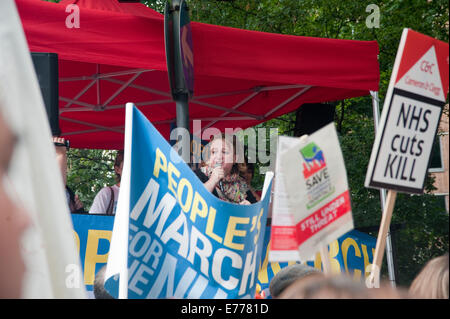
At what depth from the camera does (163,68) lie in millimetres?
3592

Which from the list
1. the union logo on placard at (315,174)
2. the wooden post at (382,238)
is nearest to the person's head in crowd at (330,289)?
the union logo on placard at (315,174)

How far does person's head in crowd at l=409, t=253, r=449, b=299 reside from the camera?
Result: 5.18 ft

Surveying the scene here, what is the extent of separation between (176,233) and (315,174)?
1.97ft

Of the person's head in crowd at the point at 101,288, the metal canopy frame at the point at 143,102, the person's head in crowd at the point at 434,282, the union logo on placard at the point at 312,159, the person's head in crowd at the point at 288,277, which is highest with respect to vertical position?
the metal canopy frame at the point at 143,102

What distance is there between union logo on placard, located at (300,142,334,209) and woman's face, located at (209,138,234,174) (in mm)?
1500

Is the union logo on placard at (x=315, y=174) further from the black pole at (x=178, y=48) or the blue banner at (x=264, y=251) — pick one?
the black pole at (x=178, y=48)

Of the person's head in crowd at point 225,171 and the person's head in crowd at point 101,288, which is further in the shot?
the person's head in crowd at point 225,171

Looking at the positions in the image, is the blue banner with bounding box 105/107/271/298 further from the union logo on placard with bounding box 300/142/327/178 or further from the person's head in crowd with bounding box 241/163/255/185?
the person's head in crowd with bounding box 241/163/255/185

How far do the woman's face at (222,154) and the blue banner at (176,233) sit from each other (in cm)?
107

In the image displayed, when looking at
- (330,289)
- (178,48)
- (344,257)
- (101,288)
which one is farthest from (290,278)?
(344,257)

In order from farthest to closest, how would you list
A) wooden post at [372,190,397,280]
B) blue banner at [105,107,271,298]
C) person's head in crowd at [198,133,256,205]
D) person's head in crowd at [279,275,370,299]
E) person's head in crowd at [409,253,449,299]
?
person's head in crowd at [198,133,256,205]
blue banner at [105,107,271,298]
wooden post at [372,190,397,280]
person's head in crowd at [409,253,449,299]
person's head in crowd at [279,275,370,299]

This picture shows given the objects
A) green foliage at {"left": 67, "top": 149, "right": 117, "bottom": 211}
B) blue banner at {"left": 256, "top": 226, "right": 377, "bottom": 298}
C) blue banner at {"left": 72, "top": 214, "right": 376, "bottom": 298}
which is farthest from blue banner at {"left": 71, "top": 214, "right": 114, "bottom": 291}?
green foliage at {"left": 67, "top": 149, "right": 117, "bottom": 211}

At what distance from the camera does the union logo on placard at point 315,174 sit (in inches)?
78.3
